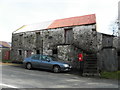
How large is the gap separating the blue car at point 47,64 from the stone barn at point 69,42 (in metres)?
3.19

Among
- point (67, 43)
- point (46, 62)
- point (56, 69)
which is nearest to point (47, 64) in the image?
point (46, 62)

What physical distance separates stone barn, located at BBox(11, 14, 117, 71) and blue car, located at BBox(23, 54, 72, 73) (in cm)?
319

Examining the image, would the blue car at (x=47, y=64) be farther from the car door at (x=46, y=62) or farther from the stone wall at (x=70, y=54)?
the stone wall at (x=70, y=54)

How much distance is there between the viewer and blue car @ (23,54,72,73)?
519 inches

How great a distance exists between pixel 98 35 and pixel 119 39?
8478 millimetres

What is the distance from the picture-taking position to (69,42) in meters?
19.0

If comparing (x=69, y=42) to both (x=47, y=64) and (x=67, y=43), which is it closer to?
(x=67, y=43)

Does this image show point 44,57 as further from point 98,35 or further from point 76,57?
point 98,35

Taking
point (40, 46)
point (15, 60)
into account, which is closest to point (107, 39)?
point (40, 46)

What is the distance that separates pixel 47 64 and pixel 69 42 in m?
6.26

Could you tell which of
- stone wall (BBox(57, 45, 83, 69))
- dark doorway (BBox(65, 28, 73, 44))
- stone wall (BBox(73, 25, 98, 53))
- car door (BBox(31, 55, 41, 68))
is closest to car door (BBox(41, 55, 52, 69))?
Result: car door (BBox(31, 55, 41, 68))

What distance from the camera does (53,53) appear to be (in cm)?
1966

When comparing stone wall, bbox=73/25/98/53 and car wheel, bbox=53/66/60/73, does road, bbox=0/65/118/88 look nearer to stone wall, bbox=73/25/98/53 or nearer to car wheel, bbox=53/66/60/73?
car wheel, bbox=53/66/60/73

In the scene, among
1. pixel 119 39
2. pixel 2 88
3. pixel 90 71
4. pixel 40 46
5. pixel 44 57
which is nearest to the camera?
pixel 2 88
